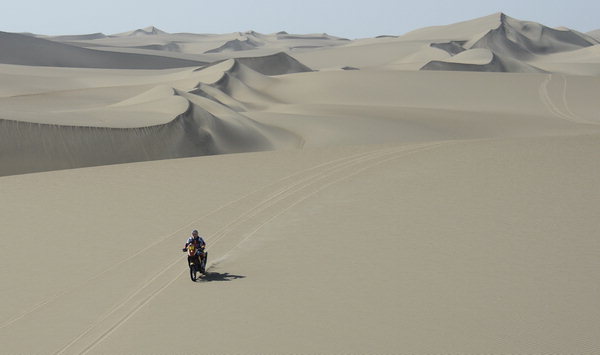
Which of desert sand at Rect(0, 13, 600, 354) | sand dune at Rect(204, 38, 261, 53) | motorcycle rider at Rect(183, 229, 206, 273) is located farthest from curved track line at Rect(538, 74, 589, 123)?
sand dune at Rect(204, 38, 261, 53)

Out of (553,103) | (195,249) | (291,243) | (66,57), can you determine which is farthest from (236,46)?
(195,249)

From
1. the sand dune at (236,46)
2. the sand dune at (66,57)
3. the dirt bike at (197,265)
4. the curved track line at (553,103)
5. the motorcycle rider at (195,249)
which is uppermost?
the sand dune at (236,46)

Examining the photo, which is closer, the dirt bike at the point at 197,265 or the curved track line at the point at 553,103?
the dirt bike at the point at 197,265

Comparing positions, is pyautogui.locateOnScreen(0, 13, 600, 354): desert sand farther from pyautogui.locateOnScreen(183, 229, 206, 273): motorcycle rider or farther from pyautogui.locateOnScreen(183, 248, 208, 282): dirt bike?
pyautogui.locateOnScreen(183, 229, 206, 273): motorcycle rider

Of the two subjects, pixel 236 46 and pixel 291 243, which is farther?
pixel 236 46

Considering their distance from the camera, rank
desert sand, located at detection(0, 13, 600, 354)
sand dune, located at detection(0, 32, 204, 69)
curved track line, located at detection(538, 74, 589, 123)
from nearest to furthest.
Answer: desert sand, located at detection(0, 13, 600, 354) → curved track line, located at detection(538, 74, 589, 123) → sand dune, located at detection(0, 32, 204, 69)

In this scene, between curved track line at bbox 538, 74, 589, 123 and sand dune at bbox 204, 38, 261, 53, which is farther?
sand dune at bbox 204, 38, 261, 53

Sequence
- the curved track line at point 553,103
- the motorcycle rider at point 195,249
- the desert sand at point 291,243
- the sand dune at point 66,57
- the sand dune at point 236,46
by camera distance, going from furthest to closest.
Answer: the sand dune at point 236,46 < the sand dune at point 66,57 < the curved track line at point 553,103 < the motorcycle rider at point 195,249 < the desert sand at point 291,243

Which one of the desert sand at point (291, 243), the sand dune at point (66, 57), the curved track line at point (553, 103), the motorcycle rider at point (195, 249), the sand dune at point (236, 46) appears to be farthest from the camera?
the sand dune at point (236, 46)

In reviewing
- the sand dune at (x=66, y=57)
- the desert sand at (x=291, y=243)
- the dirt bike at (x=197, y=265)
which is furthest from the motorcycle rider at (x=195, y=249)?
the sand dune at (x=66, y=57)

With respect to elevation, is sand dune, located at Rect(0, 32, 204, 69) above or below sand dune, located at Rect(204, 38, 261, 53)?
below

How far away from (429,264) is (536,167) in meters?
7.24

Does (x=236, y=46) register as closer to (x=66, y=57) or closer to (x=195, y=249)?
(x=66, y=57)

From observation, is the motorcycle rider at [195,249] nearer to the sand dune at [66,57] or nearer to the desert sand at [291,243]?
the desert sand at [291,243]
